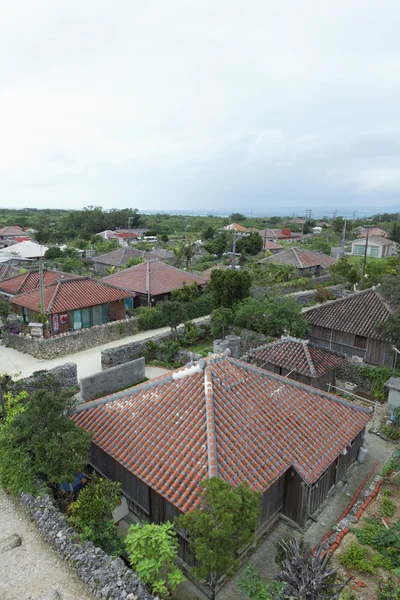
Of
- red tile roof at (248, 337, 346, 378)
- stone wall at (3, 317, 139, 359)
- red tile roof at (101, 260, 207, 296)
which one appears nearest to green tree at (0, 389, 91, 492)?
red tile roof at (248, 337, 346, 378)

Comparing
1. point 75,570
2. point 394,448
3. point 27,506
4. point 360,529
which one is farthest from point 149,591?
point 394,448

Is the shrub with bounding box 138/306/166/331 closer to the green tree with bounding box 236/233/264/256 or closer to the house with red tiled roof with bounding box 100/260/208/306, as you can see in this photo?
the house with red tiled roof with bounding box 100/260/208/306

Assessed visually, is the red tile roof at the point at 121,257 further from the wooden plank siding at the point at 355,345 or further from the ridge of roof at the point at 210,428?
the ridge of roof at the point at 210,428

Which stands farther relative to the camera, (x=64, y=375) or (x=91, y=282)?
(x=91, y=282)

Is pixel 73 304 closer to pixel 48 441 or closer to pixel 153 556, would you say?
pixel 48 441

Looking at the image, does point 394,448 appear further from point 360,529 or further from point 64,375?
point 64,375

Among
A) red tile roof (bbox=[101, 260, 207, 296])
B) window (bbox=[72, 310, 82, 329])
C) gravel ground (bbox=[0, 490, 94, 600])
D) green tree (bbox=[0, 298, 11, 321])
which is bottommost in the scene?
gravel ground (bbox=[0, 490, 94, 600])
